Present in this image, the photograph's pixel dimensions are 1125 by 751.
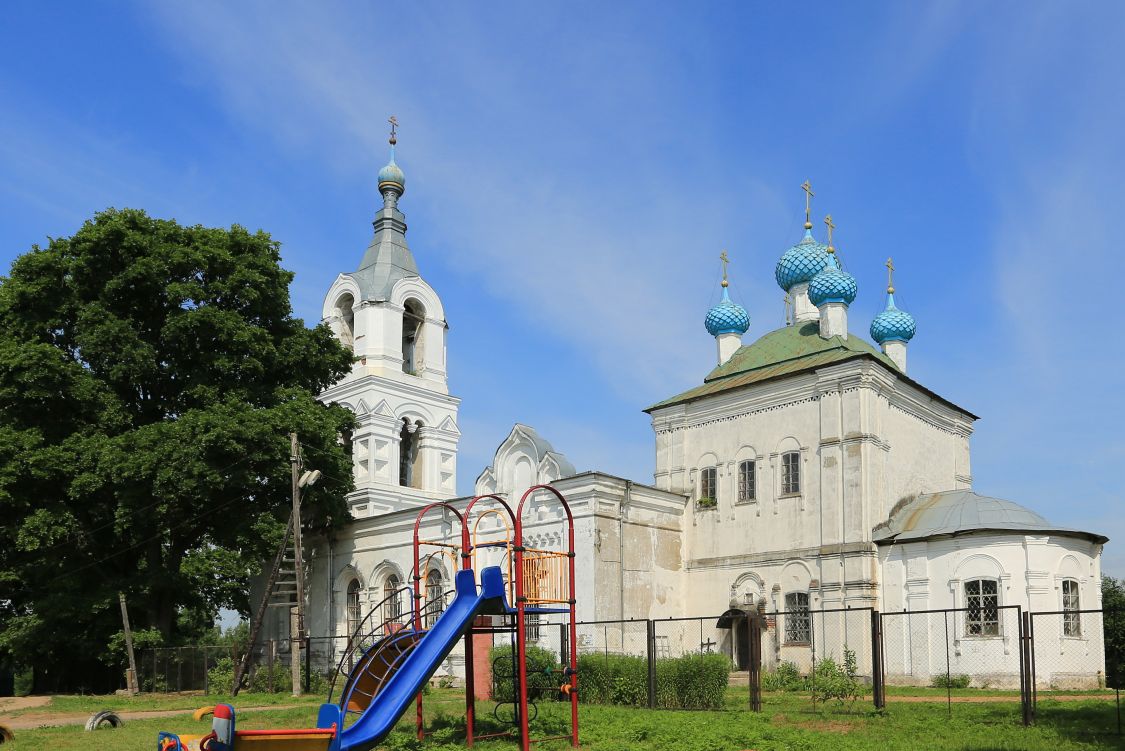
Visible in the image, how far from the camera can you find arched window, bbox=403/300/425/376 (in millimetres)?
37688

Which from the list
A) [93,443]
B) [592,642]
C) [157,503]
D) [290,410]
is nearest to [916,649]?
[592,642]

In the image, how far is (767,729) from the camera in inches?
551

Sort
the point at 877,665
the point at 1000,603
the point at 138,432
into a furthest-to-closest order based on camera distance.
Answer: the point at 138,432 < the point at 1000,603 < the point at 877,665

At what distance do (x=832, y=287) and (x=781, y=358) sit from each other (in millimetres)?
2367

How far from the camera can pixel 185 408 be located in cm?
2938

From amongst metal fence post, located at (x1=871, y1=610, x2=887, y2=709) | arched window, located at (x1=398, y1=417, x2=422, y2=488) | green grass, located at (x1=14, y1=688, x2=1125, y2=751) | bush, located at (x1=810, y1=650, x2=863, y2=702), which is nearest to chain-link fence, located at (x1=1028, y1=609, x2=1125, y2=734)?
green grass, located at (x1=14, y1=688, x2=1125, y2=751)

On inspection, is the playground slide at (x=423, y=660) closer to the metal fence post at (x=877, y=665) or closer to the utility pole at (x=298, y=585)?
the metal fence post at (x=877, y=665)

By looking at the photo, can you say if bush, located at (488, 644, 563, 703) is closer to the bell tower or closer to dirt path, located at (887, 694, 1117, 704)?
dirt path, located at (887, 694, 1117, 704)

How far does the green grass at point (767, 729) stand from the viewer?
42.3ft

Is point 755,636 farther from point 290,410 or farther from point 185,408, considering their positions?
point 185,408

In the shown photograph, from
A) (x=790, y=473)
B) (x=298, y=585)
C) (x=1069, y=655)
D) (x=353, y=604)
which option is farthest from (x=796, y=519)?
(x=353, y=604)

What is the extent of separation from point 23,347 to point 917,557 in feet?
73.0

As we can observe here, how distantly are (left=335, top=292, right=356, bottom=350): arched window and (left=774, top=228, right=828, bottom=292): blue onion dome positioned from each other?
1484cm

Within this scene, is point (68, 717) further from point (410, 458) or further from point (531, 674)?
point (410, 458)
